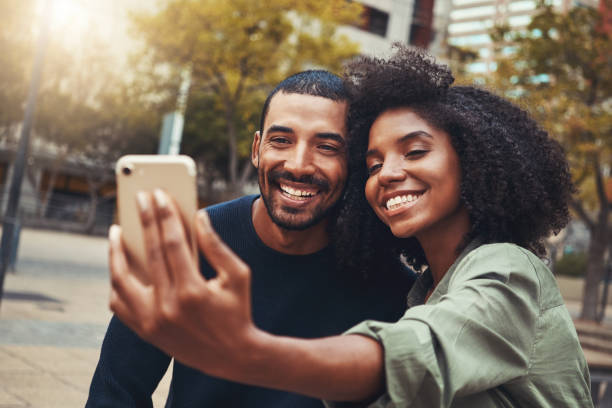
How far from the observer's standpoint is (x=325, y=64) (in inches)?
635

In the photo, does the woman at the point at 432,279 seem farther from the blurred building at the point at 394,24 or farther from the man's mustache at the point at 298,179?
the blurred building at the point at 394,24

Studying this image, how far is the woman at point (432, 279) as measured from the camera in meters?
1.03

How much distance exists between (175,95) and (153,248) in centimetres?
1648

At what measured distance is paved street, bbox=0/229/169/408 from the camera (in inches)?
209

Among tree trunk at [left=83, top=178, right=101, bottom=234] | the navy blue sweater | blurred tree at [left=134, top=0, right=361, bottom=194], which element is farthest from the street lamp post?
tree trunk at [left=83, top=178, right=101, bottom=234]

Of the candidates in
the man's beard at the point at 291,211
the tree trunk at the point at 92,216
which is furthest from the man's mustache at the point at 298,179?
the tree trunk at the point at 92,216

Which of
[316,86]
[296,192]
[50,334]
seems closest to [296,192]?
[296,192]

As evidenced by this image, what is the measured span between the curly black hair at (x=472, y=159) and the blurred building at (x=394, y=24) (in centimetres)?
3484

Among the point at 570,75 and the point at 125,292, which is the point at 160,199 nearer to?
the point at 125,292

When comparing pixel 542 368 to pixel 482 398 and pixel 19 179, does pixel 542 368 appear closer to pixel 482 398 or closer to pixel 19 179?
pixel 482 398

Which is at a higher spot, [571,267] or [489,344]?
[489,344]

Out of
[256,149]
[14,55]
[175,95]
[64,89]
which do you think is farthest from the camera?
[64,89]

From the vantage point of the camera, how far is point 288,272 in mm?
2281

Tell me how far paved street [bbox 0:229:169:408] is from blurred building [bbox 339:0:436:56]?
2478cm
